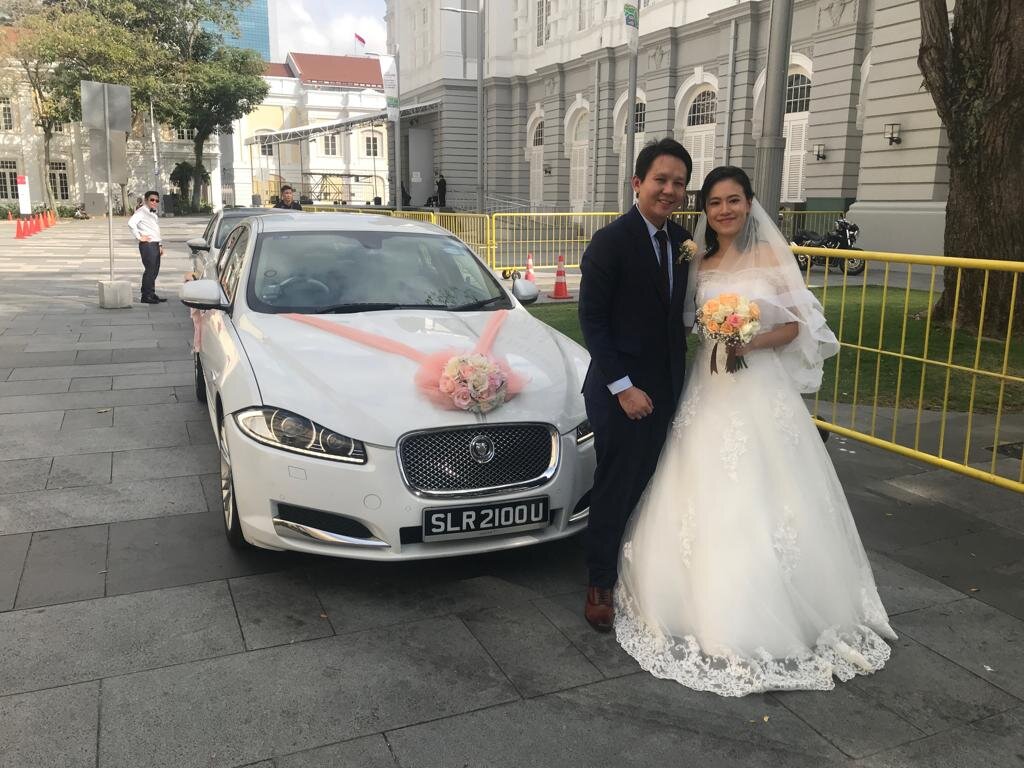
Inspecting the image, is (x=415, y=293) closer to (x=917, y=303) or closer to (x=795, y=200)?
(x=917, y=303)

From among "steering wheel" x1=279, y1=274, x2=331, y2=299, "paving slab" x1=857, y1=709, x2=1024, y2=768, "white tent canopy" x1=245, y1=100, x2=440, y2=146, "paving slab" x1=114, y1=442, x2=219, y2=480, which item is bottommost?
"paving slab" x1=857, y1=709, x2=1024, y2=768

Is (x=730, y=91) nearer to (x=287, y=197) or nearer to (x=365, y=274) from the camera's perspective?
(x=287, y=197)

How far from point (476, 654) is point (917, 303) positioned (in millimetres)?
5776

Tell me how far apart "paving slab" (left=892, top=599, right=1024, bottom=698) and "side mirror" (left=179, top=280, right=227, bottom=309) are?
3.96 m

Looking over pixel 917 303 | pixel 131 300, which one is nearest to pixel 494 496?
pixel 917 303

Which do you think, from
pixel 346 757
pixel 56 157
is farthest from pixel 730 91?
pixel 56 157

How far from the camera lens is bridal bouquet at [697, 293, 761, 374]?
3.21 metres

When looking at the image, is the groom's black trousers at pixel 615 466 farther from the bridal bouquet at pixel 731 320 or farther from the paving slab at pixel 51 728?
the paving slab at pixel 51 728

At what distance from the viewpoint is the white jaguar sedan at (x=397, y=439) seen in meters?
3.51

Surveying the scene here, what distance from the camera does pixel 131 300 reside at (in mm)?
13930

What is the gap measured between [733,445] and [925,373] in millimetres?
3835

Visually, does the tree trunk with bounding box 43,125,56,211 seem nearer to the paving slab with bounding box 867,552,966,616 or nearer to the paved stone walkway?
the paved stone walkway

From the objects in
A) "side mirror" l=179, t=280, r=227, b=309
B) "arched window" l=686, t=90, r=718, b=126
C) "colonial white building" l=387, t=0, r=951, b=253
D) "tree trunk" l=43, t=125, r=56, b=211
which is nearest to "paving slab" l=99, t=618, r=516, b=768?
"side mirror" l=179, t=280, r=227, b=309

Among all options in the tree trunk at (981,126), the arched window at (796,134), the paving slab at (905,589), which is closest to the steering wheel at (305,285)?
the paving slab at (905,589)
